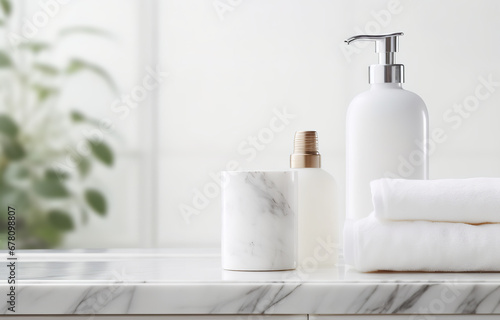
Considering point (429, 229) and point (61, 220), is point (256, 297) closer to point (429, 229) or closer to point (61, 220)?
point (429, 229)

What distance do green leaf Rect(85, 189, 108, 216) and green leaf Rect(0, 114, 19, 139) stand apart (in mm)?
185

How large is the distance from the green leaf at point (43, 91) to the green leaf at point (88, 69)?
0.15 ft

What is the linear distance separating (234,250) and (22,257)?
0.29 metres

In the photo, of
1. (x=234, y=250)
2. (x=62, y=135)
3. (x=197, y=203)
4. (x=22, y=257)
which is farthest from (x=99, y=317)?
(x=62, y=135)

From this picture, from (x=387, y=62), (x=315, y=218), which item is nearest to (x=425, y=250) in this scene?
(x=315, y=218)

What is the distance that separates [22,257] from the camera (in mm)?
703

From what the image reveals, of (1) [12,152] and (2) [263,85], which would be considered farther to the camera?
(1) [12,152]

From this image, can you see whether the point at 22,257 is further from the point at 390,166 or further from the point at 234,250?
the point at 390,166

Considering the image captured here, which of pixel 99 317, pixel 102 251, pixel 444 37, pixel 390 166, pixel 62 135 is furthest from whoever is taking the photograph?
pixel 62 135

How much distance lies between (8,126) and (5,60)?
0.13m

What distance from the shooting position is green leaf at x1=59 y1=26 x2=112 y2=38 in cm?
111

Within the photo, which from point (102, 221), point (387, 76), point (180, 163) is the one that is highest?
point (387, 76)

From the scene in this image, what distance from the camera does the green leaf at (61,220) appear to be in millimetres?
1140

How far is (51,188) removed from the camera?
1.14 meters
